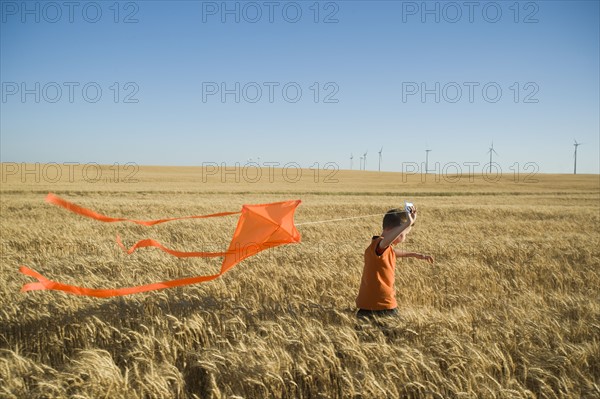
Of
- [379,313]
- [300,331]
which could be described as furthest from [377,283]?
[300,331]

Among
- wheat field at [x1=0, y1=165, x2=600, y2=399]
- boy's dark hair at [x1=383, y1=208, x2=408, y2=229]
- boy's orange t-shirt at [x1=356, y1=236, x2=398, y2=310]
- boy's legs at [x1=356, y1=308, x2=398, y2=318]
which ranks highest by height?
boy's dark hair at [x1=383, y1=208, x2=408, y2=229]

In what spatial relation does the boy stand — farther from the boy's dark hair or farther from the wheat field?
the wheat field

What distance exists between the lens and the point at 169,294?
19.9 ft

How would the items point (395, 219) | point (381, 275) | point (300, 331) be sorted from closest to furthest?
point (300, 331), point (395, 219), point (381, 275)

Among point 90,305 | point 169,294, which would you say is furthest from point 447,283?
point 90,305

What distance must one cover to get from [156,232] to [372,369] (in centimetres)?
1187

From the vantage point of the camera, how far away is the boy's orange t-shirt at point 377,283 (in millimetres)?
4867

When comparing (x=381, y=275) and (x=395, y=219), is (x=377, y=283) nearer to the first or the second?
(x=381, y=275)

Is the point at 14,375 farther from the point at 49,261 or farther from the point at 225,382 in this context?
the point at 49,261

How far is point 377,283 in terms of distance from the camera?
16.0 feet

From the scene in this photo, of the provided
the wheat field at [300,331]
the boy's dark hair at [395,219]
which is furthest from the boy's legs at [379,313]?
the boy's dark hair at [395,219]

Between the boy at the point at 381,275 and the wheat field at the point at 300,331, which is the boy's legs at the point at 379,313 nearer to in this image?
the boy at the point at 381,275

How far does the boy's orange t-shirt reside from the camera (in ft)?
16.0

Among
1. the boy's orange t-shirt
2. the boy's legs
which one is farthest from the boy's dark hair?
the boy's legs
